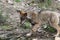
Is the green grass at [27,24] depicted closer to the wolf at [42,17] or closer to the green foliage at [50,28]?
the wolf at [42,17]

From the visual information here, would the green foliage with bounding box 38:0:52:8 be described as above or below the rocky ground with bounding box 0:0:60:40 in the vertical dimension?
above

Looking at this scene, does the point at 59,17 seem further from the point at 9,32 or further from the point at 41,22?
the point at 9,32

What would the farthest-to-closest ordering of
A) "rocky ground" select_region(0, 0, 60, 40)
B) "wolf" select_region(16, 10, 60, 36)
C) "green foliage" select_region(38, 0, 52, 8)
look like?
"green foliage" select_region(38, 0, 52, 8)
"rocky ground" select_region(0, 0, 60, 40)
"wolf" select_region(16, 10, 60, 36)

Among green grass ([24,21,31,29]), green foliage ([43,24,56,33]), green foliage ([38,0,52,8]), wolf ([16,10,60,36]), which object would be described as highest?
green foliage ([38,0,52,8])

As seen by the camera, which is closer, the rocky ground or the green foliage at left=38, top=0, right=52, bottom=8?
the rocky ground

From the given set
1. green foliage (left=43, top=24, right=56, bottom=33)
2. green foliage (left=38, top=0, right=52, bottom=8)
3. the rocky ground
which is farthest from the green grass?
green foliage (left=38, top=0, right=52, bottom=8)

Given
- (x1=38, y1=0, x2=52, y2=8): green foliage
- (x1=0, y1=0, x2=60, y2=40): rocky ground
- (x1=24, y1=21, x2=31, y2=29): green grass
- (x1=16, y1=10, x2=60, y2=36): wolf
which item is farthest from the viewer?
(x1=38, y1=0, x2=52, y2=8): green foliage

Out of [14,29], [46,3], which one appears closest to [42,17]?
[14,29]

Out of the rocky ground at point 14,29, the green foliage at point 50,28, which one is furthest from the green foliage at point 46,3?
the green foliage at point 50,28

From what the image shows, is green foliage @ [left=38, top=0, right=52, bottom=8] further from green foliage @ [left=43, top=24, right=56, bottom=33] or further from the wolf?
the wolf

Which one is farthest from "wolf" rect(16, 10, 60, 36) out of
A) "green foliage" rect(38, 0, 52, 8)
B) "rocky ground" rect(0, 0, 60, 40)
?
"green foliage" rect(38, 0, 52, 8)

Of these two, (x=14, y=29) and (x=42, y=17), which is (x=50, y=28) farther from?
(x=14, y=29)

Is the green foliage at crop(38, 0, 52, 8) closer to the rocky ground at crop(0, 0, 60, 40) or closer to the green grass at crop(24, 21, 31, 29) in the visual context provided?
the rocky ground at crop(0, 0, 60, 40)

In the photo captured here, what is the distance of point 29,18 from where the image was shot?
6.20m
